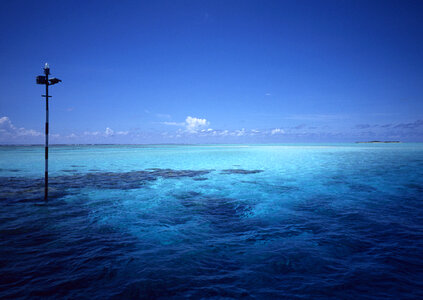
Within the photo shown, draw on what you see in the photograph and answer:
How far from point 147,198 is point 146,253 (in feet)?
29.2

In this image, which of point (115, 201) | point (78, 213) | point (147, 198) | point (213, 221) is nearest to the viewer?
point (213, 221)

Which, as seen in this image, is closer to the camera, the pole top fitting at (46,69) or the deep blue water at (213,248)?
the deep blue water at (213,248)

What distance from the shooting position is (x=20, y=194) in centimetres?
1667

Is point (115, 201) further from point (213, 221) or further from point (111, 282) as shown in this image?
point (111, 282)

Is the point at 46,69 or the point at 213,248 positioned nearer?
the point at 213,248

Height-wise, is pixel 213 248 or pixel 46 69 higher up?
pixel 46 69

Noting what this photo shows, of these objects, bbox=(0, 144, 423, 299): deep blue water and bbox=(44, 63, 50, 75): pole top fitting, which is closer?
bbox=(0, 144, 423, 299): deep blue water

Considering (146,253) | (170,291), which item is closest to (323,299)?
(170,291)

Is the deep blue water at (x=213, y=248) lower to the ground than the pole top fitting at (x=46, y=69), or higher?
lower

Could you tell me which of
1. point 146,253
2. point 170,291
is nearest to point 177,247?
point 146,253

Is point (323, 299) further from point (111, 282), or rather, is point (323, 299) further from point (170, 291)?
point (111, 282)

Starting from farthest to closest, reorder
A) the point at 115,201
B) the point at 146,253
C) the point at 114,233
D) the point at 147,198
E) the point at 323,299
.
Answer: the point at 147,198, the point at 115,201, the point at 114,233, the point at 146,253, the point at 323,299

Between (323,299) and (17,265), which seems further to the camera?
(17,265)

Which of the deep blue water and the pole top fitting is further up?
the pole top fitting
